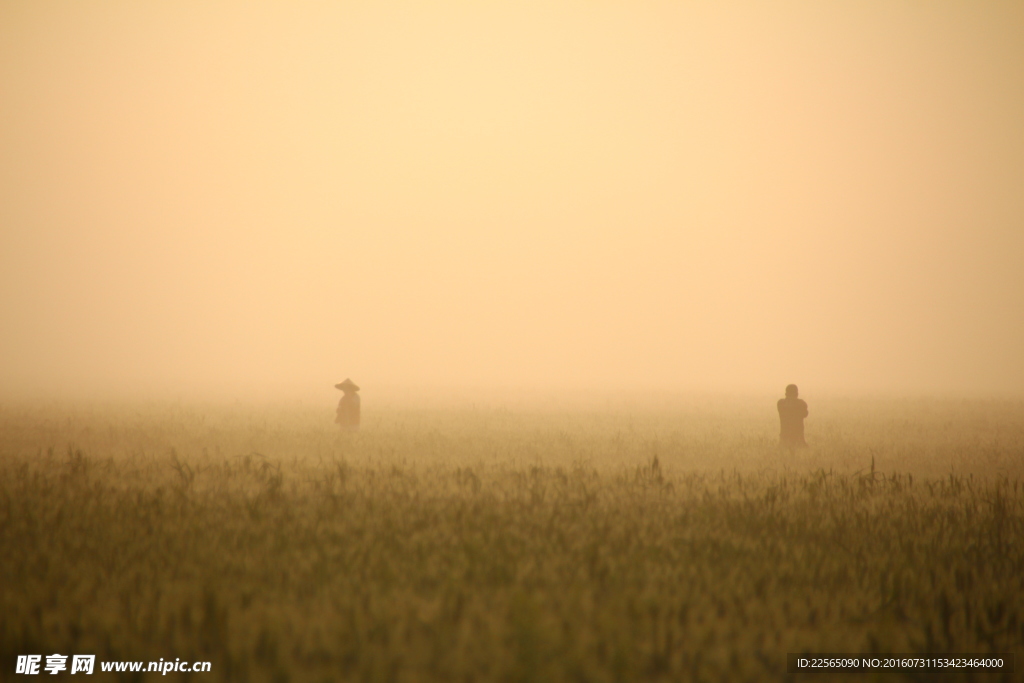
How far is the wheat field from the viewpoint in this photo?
4309 millimetres

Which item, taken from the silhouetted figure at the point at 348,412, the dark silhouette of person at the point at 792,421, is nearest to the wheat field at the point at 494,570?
the dark silhouette of person at the point at 792,421

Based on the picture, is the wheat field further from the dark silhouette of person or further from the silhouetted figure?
the silhouetted figure

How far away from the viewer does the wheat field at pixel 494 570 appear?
431 cm

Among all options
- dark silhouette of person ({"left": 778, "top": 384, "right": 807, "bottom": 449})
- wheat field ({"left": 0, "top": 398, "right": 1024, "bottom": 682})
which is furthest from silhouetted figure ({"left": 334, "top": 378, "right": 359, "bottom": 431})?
dark silhouette of person ({"left": 778, "top": 384, "right": 807, "bottom": 449})

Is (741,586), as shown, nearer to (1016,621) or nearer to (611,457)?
(1016,621)

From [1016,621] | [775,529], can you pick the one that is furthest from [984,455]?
[1016,621]

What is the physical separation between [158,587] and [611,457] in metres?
11.9

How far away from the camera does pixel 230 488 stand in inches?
390

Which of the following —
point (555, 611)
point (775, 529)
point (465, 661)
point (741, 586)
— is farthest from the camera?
point (775, 529)

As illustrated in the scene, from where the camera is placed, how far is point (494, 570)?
590 centimetres

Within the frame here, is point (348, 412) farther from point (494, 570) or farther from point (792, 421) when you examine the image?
point (494, 570)

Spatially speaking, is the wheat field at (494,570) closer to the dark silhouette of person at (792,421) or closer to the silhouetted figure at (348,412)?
the dark silhouette of person at (792,421)

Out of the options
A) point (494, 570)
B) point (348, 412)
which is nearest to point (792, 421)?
point (348, 412)

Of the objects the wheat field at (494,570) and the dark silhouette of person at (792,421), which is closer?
the wheat field at (494,570)
